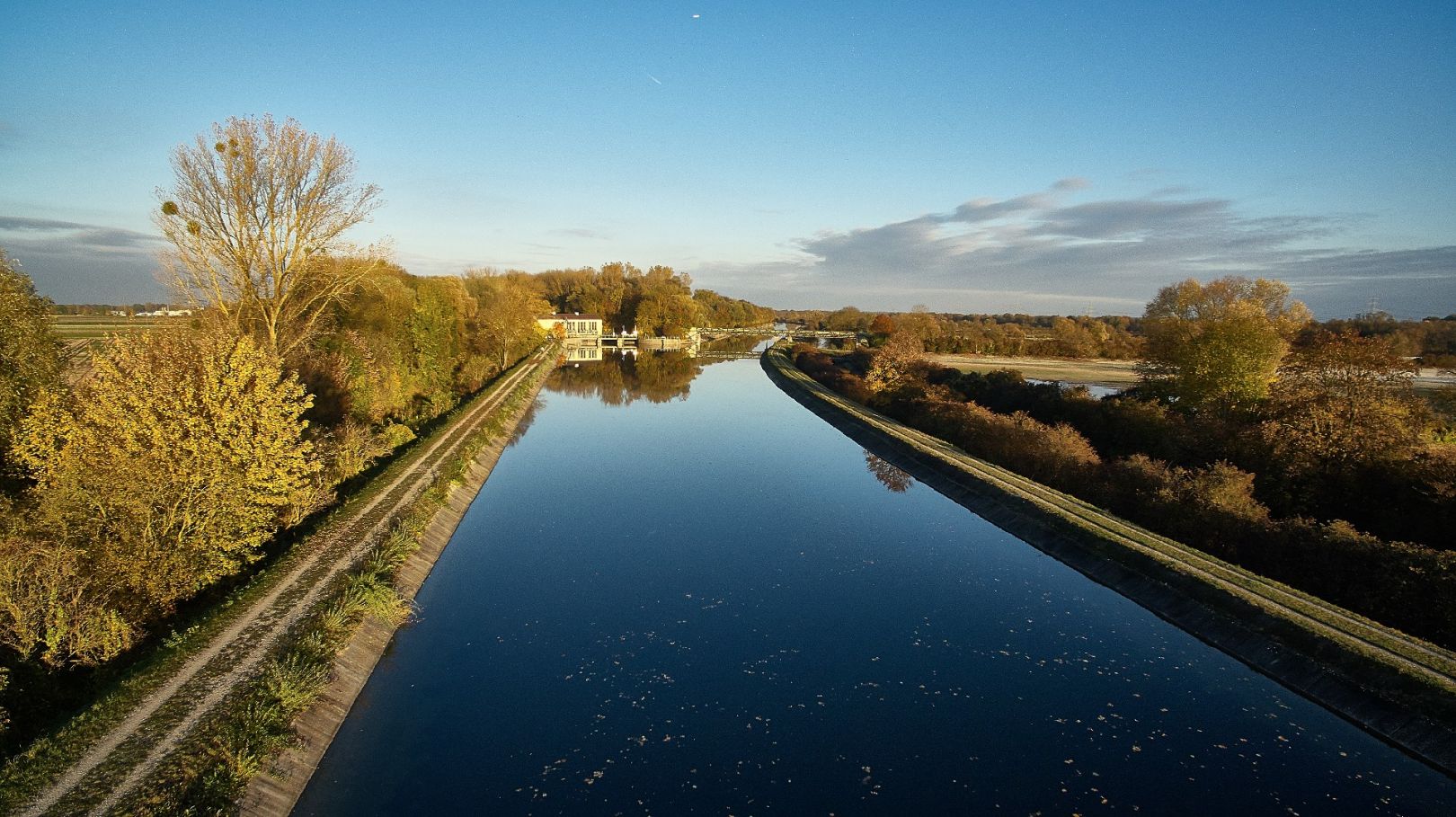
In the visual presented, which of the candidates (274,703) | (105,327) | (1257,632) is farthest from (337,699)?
(105,327)

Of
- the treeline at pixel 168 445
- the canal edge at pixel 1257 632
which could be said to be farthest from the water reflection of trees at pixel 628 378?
the canal edge at pixel 1257 632

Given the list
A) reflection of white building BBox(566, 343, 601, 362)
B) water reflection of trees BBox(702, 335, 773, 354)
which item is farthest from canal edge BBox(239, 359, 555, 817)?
water reflection of trees BBox(702, 335, 773, 354)

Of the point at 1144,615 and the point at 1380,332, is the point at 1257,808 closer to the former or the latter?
the point at 1144,615

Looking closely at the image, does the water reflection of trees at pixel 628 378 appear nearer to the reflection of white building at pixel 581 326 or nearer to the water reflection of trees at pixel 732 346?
the water reflection of trees at pixel 732 346

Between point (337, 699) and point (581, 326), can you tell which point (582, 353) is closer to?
point (581, 326)

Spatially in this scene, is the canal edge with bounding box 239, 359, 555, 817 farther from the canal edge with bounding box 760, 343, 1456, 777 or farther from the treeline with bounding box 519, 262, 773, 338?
the treeline with bounding box 519, 262, 773, 338

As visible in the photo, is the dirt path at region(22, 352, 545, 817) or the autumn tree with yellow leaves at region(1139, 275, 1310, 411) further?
the autumn tree with yellow leaves at region(1139, 275, 1310, 411)

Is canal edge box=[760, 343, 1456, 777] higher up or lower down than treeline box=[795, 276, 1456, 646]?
lower down
